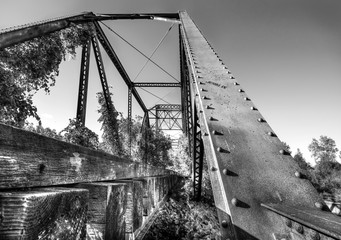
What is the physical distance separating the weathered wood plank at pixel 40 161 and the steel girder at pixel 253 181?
1.99 feet

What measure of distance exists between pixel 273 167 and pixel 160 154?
1688 cm

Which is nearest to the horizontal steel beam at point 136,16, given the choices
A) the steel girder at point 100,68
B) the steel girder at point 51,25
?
the steel girder at point 51,25

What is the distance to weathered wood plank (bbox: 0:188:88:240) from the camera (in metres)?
0.41

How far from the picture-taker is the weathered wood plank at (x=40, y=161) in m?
0.44

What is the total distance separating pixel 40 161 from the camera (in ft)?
1.73

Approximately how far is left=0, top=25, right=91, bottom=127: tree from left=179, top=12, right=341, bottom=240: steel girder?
462 centimetres

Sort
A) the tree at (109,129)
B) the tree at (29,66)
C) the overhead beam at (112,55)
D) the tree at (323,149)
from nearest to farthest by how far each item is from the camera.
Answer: the tree at (29,66) → the overhead beam at (112,55) → the tree at (109,129) → the tree at (323,149)

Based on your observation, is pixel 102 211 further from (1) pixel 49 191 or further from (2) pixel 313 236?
(2) pixel 313 236

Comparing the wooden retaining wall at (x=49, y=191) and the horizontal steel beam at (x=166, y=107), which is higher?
the horizontal steel beam at (x=166, y=107)

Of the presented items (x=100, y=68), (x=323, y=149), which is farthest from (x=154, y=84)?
(x=323, y=149)

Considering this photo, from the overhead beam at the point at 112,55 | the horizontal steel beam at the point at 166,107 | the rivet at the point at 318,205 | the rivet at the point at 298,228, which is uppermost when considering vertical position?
the horizontal steel beam at the point at 166,107

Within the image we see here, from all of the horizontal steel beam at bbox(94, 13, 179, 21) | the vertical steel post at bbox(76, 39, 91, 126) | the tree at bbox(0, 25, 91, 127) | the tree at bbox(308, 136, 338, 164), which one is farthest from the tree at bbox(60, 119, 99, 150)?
the tree at bbox(308, 136, 338, 164)

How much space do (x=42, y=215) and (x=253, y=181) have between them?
0.86m

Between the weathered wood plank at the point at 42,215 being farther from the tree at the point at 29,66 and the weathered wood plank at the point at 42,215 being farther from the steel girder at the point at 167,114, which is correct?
the steel girder at the point at 167,114
